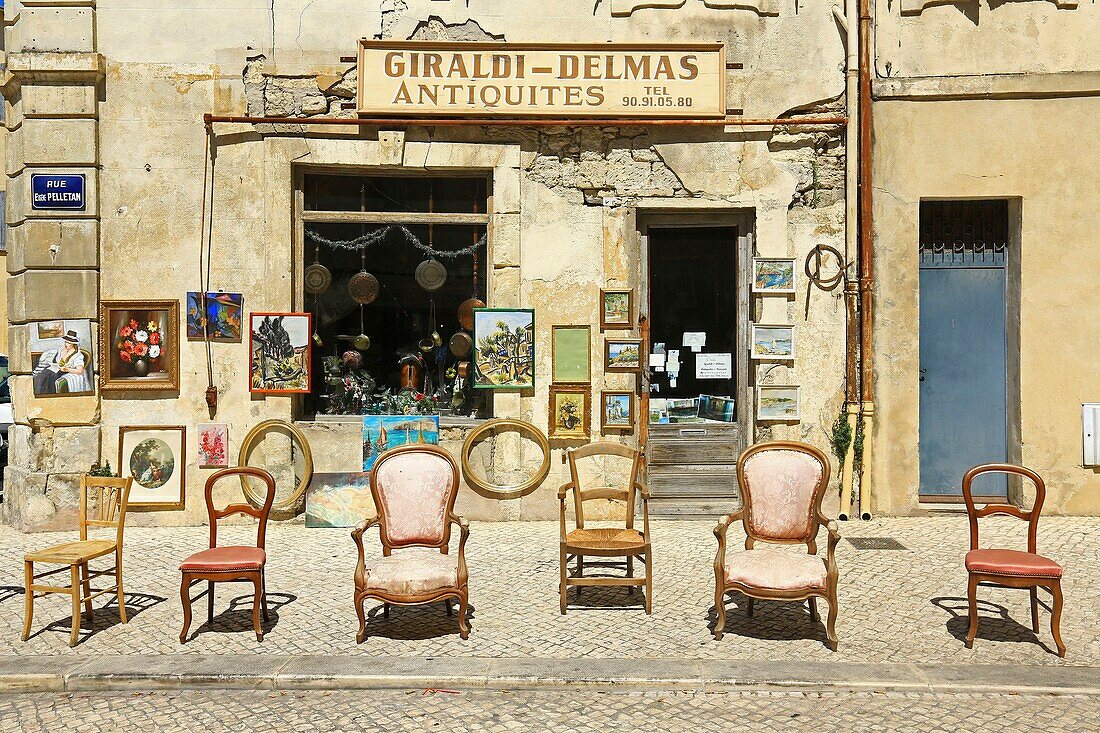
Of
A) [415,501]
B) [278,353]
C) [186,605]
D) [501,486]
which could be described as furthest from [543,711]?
[278,353]

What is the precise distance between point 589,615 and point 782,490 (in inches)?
58.6

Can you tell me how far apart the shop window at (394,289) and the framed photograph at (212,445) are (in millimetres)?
904

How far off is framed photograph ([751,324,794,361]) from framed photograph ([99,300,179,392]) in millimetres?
5582

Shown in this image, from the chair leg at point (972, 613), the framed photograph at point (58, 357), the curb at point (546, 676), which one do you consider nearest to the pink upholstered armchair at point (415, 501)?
the curb at point (546, 676)

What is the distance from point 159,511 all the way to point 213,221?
9.30ft

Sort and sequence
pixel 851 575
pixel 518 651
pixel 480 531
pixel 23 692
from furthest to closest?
pixel 480 531 → pixel 851 575 → pixel 518 651 → pixel 23 692

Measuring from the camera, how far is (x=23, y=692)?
16.8 ft

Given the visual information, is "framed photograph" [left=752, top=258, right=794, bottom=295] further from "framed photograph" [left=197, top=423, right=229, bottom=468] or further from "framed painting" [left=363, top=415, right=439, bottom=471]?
"framed photograph" [left=197, top=423, right=229, bottom=468]

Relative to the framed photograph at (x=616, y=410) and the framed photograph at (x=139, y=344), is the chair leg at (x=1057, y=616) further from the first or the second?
the framed photograph at (x=139, y=344)

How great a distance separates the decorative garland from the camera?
9672 millimetres

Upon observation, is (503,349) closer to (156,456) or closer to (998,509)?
(156,456)

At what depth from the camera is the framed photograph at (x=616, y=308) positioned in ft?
31.1

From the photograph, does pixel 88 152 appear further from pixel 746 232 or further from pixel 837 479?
pixel 837 479

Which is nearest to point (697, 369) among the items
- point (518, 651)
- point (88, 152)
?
point (518, 651)
